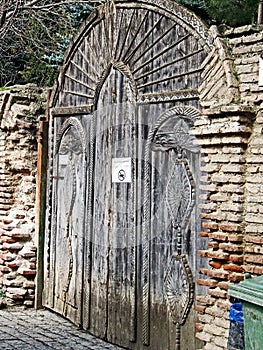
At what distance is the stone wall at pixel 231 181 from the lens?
6070 mm

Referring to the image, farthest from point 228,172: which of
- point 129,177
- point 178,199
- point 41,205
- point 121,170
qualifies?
point 41,205

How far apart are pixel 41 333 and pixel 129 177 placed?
78.4 inches

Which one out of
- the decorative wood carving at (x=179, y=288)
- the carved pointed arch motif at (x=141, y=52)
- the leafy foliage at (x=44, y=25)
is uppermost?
the leafy foliage at (x=44, y=25)

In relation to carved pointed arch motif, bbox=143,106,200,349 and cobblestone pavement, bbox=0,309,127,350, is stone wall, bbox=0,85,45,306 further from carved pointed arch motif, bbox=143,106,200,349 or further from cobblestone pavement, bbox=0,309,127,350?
carved pointed arch motif, bbox=143,106,200,349

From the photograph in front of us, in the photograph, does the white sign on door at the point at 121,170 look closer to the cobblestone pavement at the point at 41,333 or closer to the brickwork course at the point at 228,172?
the brickwork course at the point at 228,172

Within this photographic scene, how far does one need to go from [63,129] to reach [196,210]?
283 cm

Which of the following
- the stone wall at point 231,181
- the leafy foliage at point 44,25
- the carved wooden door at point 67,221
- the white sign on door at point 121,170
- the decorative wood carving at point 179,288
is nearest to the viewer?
the stone wall at point 231,181

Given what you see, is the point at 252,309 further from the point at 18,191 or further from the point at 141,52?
the point at 18,191

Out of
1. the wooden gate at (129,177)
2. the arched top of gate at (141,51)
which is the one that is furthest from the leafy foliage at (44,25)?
the wooden gate at (129,177)

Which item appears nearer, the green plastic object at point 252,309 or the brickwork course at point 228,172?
the green plastic object at point 252,309

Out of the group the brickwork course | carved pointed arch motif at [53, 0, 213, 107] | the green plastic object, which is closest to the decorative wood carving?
the brickwork course

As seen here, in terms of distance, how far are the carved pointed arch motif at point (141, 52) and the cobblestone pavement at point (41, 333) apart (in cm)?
255

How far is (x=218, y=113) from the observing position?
630 cm

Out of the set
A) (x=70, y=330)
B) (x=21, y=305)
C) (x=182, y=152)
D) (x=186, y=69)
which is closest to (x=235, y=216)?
(x=182, y=152)
